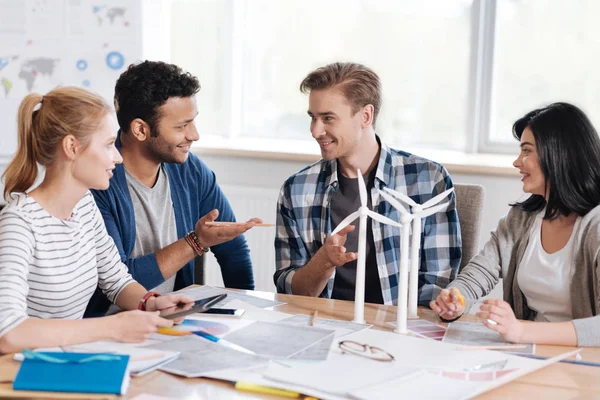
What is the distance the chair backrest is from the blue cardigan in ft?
2.30

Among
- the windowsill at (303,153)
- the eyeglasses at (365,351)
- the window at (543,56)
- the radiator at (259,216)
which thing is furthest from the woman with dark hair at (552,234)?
the radiator at (259,216)

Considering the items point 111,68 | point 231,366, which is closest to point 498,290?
point 111,68

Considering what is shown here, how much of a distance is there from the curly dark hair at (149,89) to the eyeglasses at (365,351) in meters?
1.11

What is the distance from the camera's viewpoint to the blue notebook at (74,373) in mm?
1307

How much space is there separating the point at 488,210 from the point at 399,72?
2.82 ft

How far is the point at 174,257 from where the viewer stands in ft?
7.33

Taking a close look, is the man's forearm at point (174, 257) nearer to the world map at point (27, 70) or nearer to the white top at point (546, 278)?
the white top at point (546, 278)

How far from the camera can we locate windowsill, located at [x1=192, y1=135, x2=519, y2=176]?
3342 millimetres

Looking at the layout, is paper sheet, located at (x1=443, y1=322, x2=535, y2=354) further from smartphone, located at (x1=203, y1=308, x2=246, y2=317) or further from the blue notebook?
the blue notebook

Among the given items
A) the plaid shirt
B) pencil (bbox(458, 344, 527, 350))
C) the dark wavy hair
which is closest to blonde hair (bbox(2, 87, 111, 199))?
the plaid shirt

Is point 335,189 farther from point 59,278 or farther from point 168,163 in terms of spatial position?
point 59,278

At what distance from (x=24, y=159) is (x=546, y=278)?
4.27ft

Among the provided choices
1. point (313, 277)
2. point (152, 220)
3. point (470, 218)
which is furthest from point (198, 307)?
point (470, 218)

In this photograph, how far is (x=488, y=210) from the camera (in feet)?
11.0
